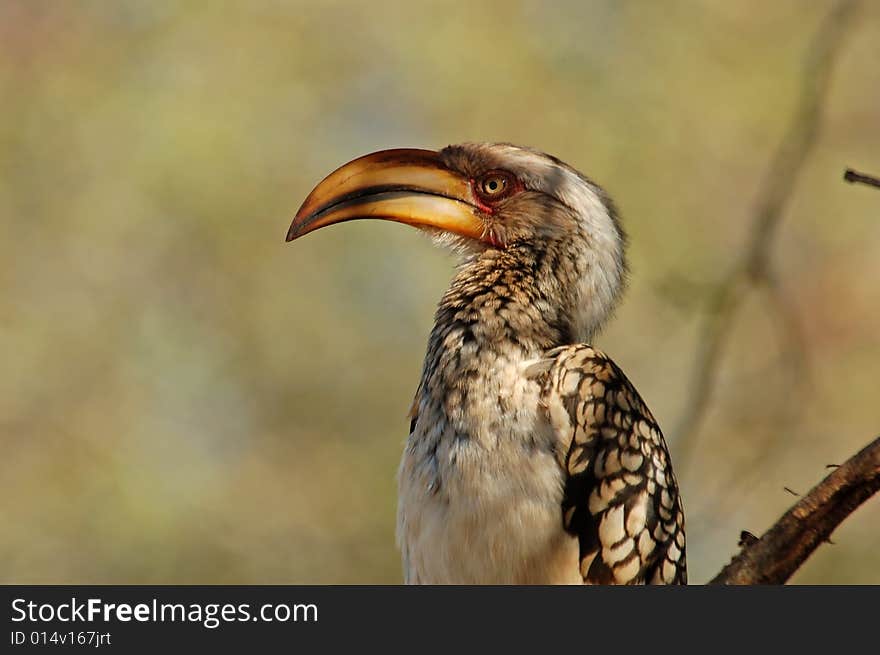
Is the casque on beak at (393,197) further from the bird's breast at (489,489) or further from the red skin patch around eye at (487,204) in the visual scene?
the bird's breast at (489,489)

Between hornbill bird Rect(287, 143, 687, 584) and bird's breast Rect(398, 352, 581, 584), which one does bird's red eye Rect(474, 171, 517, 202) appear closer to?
hornbill bird Rect(287, 143, 687, 584)

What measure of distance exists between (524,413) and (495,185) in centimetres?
102

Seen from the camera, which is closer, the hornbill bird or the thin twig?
the hornbill bird

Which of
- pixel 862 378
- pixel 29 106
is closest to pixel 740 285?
pixel 862 378

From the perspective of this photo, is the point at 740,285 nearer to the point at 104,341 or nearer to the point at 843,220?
the point at 843,220

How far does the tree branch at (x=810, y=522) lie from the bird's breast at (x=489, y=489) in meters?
0.93

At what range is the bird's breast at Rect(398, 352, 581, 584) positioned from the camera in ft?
11.6

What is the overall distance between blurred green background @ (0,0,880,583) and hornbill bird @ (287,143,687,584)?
3.45 metres

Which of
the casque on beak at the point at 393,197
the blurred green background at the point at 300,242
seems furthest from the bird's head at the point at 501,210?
the blurred green background at the point at 300,242

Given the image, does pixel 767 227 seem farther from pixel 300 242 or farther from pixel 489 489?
pixel 300 242

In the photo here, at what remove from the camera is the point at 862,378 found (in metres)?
8.06

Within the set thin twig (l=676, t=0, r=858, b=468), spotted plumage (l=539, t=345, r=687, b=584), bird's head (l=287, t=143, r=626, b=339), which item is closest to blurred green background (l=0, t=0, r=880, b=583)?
thin twig (l=676, t=0, r=858, b=468)

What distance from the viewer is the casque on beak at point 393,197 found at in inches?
→ 164
